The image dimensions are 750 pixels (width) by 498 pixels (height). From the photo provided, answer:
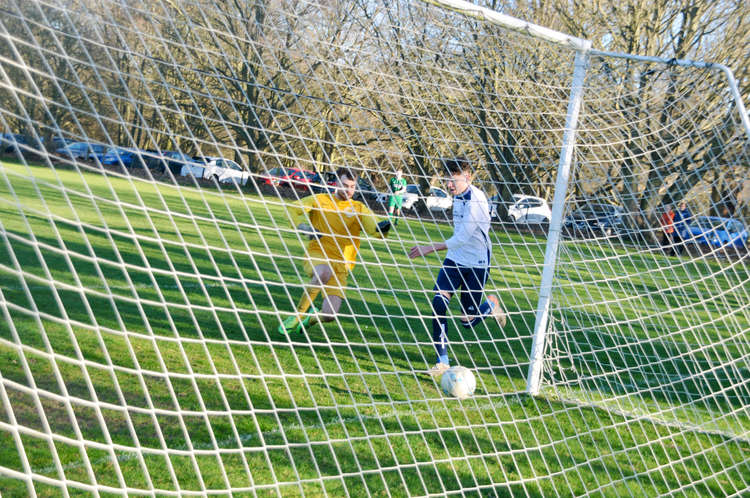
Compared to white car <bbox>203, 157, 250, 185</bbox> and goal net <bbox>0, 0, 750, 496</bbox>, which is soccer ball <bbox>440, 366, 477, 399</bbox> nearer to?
goal net <bbox>0, 0, 750, 496</bbox>

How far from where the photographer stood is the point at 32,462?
323 centimetres

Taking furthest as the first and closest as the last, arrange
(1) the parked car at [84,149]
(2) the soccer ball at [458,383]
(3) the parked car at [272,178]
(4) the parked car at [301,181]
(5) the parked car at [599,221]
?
(5) the parked car at [599,221]
(2) the soccer ball at [458,383]
(4) the parked car at [301,181]
(3) the parked car at [272,178]
(1) the parked car at [84,149]

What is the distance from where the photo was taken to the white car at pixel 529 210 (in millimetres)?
5403

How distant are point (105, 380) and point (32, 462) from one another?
1083 millimetres

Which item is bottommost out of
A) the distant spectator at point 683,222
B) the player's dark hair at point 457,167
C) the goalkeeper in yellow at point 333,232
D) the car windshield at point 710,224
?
the goalkeeper in yellow at point 333,232

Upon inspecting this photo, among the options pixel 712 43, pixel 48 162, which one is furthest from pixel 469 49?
pixel 712 43

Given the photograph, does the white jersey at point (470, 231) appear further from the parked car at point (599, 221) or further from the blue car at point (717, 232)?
the blue car at point (717, 232)

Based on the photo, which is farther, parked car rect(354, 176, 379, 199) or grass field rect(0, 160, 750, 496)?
parked car rect(354, 176, 379, 199)

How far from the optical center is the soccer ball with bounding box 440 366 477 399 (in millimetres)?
4797

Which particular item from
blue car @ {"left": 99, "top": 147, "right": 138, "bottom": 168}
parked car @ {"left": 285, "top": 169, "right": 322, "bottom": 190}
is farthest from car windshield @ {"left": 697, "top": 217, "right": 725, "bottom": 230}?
blue car @ {"left": 99, "top": 147, "right": 138, "bottom": 168}

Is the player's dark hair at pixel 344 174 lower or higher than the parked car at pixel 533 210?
lower

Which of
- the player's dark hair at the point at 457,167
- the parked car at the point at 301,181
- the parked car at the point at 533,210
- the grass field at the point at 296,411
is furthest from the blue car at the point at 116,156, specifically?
the parked car at the point at 533,210

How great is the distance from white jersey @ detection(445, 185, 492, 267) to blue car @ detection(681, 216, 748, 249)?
1.51 m

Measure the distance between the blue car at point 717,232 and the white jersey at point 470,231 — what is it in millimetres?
1506
